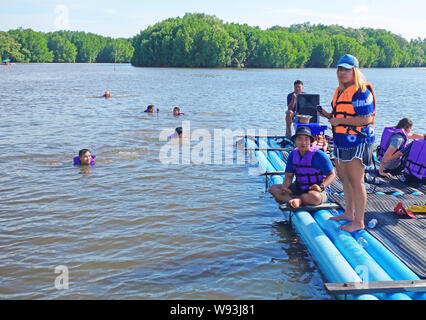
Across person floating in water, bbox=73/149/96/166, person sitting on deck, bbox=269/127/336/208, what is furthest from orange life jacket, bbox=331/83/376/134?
person floating in water, bbox=73/149/96/166

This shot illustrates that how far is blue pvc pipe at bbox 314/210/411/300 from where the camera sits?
441 cm

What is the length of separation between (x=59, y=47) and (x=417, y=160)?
Result: 13490 centimetres

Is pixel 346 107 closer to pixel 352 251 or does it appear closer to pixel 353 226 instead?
pixel 353 226

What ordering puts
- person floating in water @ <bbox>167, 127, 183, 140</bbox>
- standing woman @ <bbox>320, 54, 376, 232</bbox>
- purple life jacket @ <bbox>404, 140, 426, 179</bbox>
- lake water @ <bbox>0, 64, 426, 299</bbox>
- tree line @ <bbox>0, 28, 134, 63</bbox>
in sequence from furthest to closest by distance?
tree line @ <bbox>0, 28, 134, 63</bbox>, person floating in water @ <bbox>167, 127, 183, 140</bbox>, purple life jacket @ <bbox>404, 140, 426, 179</bbox>, lake water @ <bbox>0, 64, 426, 299</bbox>, standing woman @ <bbox>320, 54, 376, 232</bbox>

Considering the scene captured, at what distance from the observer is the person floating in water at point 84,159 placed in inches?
409

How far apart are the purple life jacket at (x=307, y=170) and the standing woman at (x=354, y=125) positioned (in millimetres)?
692

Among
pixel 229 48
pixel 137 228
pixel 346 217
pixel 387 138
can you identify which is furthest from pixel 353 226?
pixel 229 48

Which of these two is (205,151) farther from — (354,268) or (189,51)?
(189,51)

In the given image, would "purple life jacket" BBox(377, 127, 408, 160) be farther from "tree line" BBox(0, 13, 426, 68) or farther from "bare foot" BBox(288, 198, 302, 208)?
"tree line" BBox(0, 13, 426, 68)

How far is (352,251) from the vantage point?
5.02 m

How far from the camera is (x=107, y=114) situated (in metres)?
19.6

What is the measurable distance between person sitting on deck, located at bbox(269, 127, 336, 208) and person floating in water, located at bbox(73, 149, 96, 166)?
18.8 ft

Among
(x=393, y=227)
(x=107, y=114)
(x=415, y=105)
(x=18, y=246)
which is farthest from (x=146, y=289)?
(x=415, y=105)

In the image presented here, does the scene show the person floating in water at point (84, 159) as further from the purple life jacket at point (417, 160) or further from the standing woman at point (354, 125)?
the purple life jacket at point (417, 160)
